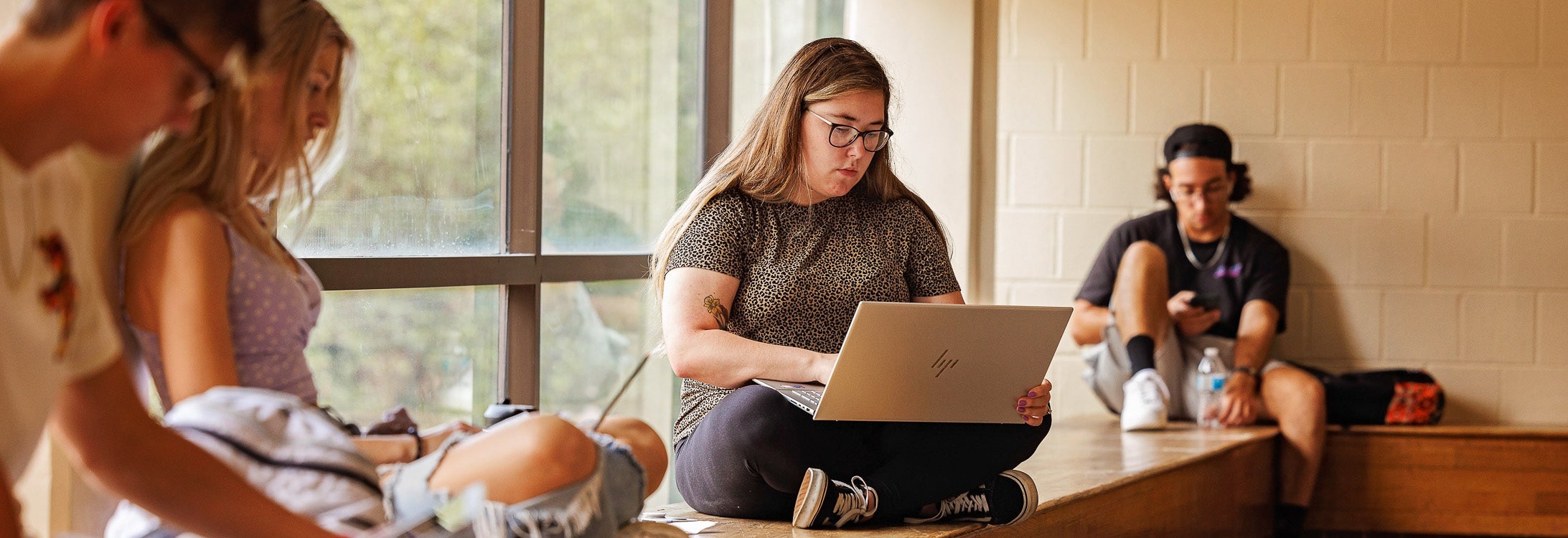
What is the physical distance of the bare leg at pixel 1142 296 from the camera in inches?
145

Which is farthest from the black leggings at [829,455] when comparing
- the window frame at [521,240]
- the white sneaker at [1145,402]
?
the white sneaker at [1145,402]

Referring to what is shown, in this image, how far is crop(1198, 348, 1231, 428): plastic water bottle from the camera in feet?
12.0

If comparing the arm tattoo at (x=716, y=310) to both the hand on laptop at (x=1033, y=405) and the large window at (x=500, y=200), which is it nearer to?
the large window at (x=500, y=200)

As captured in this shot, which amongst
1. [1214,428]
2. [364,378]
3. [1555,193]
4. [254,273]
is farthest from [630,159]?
[1555,193]

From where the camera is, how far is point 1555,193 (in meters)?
3.93

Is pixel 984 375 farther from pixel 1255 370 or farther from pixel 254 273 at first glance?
pixel 1255 370

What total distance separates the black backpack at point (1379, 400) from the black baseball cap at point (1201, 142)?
665 mm

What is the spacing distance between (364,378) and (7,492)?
5.38 ft

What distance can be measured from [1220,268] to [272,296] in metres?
3.08

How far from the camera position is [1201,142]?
377 cm

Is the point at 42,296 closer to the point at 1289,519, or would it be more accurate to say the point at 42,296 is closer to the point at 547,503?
the point at 547,503

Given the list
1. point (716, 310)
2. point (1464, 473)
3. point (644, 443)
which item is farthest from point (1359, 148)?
point (644, 443)

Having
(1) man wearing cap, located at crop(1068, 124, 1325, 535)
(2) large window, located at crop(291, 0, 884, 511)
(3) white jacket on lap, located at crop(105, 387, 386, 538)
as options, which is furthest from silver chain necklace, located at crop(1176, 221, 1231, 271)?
(3) white jacket on lap, located at crop(105, 387, 386, 538)

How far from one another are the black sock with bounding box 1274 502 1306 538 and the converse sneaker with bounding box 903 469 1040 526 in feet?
6.00
